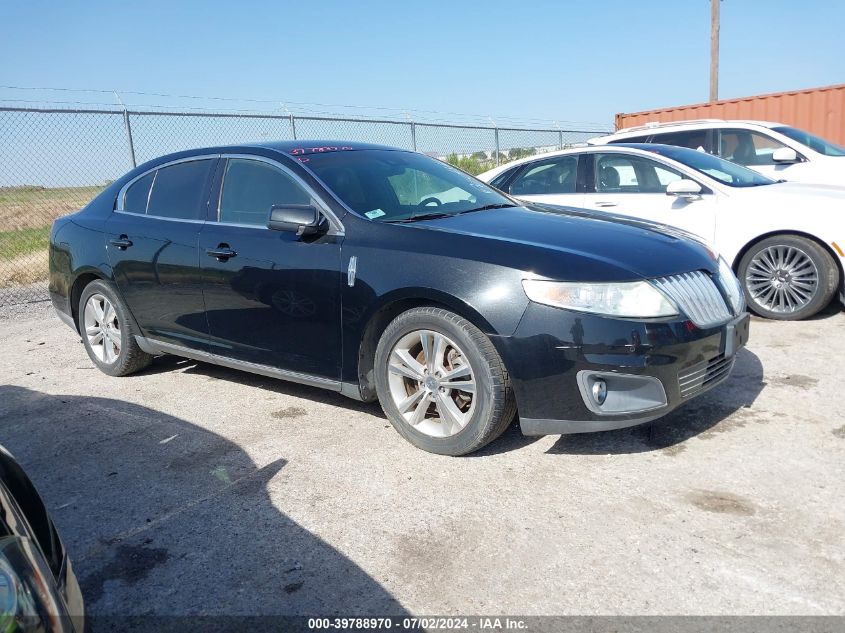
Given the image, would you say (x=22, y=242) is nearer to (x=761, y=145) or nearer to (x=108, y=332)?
(x=108, y=332)

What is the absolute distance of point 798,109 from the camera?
51.7ft

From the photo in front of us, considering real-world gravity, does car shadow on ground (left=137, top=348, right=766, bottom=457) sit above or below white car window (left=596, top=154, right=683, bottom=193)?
below

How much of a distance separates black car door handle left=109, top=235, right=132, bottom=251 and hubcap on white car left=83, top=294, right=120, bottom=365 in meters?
0.49

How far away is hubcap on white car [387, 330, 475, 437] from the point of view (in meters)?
3.69

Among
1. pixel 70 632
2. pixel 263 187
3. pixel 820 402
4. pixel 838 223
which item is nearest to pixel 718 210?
pixel 838 223

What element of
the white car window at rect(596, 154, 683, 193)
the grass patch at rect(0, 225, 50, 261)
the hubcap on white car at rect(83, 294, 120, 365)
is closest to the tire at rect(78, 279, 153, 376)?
the hubcap on white car at rect(83, 294, 120, 365)

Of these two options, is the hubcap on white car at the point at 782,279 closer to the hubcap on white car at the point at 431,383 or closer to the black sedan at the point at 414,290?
the black sedan at the point at 414,290

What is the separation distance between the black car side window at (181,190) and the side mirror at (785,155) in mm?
6753

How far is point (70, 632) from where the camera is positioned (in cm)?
157

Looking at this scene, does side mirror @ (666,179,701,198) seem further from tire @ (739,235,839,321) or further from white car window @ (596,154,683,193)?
tire @ (739,235,839,321)

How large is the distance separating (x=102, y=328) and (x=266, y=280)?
6.61 feet

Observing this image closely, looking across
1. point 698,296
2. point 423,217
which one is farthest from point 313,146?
point 698,296

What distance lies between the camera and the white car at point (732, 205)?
6078mm

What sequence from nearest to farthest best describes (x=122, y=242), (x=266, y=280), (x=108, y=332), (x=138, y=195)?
(x=266, y=280) → (x=122, y=242) → (x=138, y=195) → (x=108, y=332)
